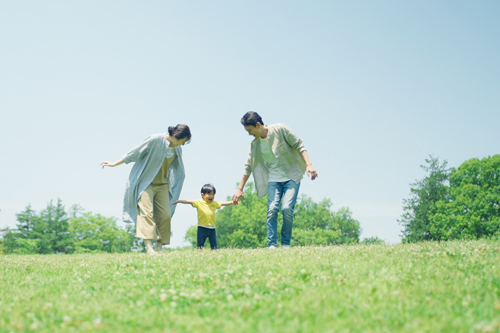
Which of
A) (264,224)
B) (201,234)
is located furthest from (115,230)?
(201,234)

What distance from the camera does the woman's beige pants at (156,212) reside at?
32.4 ft

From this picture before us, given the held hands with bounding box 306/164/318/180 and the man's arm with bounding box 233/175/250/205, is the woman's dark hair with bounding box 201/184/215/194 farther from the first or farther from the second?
the held hands with bounding box 306/164/318/180

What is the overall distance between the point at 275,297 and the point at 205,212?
8.15m

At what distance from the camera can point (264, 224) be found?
2146 inches

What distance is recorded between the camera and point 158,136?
9.84 metres

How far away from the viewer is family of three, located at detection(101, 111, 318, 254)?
32.1ft

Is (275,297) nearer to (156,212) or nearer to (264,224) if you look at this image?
(156,212)

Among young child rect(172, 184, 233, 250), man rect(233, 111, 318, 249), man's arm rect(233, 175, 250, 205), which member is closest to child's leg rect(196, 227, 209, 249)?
young child rect(172, 184, 233, 250)

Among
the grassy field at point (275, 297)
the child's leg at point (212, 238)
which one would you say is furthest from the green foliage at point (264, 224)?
the grassy field at point (275, 297)

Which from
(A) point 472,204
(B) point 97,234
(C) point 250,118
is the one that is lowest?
(B) point 97,234

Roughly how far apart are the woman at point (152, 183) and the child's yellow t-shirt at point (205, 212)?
1755 millimetres

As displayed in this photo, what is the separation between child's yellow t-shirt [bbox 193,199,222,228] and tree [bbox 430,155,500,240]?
3448 cm

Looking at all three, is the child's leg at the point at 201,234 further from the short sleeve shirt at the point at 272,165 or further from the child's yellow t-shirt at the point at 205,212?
the short sleeve shirt at the point at 272,165

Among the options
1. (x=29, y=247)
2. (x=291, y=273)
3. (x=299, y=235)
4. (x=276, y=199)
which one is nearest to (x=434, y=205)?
(x=299, y=235)
